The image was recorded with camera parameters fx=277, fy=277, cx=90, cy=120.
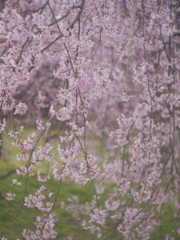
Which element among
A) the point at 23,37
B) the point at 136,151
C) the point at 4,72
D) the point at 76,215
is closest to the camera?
the point at 4,72

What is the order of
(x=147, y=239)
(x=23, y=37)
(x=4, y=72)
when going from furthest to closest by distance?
(x=147, y=239) → (x=23, y=37) → (x=4, y=72)

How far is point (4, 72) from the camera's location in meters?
2.24

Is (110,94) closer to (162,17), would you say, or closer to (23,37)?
(162,17)

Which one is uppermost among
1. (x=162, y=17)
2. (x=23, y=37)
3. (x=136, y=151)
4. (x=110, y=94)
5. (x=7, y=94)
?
(x=110, y=94)

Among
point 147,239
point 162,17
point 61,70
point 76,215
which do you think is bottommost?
point 147,239

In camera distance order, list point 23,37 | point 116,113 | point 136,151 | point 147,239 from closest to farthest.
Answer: point 23,37 → point 136,151 → point 147,239 → point 116,113

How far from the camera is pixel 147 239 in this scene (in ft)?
11.0

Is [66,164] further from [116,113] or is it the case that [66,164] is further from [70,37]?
[116,113]

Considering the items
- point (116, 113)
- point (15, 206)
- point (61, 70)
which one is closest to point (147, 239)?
point (15, 206)

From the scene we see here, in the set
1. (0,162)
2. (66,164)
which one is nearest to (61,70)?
(66,164)

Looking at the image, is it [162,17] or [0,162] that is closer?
[162,17]

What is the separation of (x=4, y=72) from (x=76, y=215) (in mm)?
2970

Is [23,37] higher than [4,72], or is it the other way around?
[23,37]

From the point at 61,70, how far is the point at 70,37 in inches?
11.9
